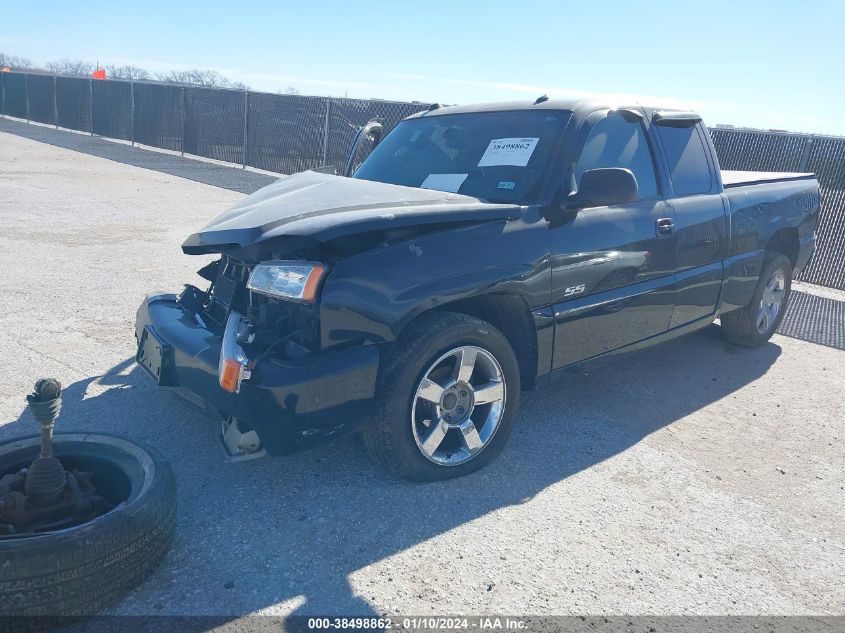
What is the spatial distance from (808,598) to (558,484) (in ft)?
3.92

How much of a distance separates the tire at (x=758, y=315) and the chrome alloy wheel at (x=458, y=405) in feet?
10.5

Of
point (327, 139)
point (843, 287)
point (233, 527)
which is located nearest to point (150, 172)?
point (327, 139)

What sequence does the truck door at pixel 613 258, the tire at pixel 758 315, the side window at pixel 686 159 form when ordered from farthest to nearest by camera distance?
the tire at pixel 758 315 → the side window at pixel 686 159 → the truck door at pixel 613 258

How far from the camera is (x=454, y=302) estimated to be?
3.56 metres

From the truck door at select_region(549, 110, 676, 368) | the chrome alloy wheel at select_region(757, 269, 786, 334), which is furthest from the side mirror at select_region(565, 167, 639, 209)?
the chrome alloy wheel at select_region(757, 269, 786, 334)

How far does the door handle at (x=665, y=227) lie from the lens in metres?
4.40

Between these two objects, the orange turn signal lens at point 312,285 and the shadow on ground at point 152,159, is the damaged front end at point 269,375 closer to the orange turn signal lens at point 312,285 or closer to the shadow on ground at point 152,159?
the orange turn signal lens at point 312,285

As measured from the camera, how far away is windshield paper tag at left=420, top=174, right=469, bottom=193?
409 cm

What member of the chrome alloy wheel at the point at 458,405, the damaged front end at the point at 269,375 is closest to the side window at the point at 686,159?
the chrome alloy wheel at the point at 458,405

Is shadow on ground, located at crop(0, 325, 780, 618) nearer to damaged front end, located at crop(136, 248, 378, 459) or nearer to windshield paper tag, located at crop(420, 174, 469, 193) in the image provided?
damaged front end, located at crop(136, 248, 378, 459)

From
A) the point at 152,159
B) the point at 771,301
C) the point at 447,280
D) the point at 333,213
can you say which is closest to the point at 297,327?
the point at 333,213

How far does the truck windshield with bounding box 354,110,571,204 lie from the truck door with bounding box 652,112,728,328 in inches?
42.5

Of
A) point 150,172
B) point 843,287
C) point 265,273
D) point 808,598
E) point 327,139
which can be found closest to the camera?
point 808,598

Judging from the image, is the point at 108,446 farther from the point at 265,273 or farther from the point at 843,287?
the point at 843,287
